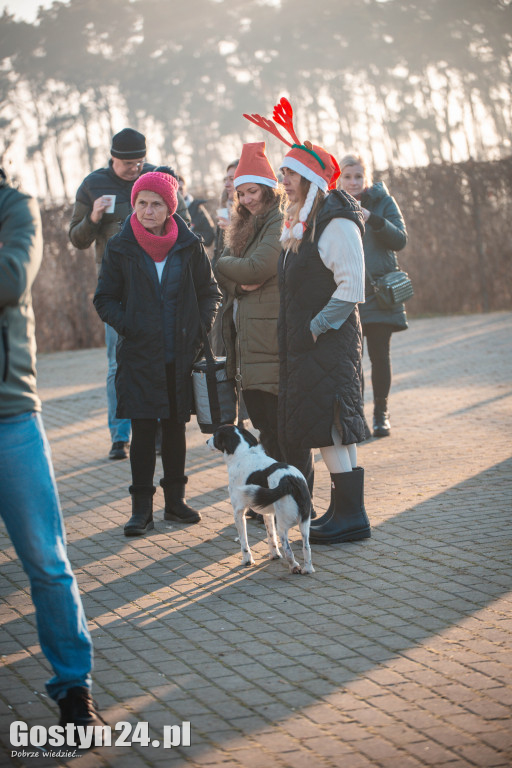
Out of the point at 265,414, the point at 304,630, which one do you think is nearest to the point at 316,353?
the point at 265,414

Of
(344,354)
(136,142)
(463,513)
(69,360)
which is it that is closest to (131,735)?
(344,354)

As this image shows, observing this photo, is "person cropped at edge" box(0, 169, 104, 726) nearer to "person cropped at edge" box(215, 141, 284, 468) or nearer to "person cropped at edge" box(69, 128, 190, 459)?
"person cropped at edge" box(215, 141, 284, 468)

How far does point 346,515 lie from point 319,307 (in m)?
1.26

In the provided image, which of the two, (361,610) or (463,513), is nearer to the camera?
(361,610)

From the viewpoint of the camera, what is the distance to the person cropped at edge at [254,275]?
19.5ft

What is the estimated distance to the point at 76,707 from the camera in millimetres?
3549

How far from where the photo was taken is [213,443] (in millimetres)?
5578

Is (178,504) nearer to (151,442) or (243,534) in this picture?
(151,442)

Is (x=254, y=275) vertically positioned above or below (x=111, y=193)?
below

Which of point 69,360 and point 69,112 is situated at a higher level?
point 69,112

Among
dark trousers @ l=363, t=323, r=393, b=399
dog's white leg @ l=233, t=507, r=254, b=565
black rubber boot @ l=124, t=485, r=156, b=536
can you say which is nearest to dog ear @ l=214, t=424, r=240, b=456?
dog's white leg @ l=233, t=507, r=254, b=565

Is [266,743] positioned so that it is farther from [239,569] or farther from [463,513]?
[463,513]

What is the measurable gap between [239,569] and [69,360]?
474 inches

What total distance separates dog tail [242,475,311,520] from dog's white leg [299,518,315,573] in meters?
0.04
